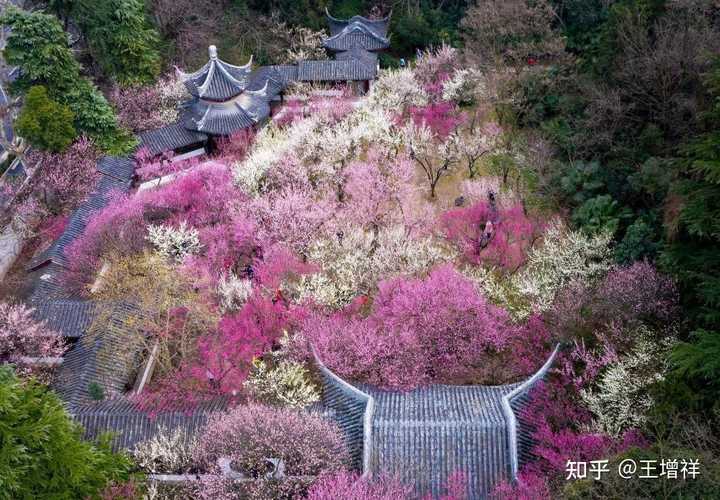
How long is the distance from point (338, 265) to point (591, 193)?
1028 centimetres

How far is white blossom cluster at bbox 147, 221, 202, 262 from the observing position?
2217cm

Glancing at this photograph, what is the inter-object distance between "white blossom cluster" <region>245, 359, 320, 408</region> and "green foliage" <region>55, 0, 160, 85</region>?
66.9 ft

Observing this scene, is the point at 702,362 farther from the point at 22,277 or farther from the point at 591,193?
the point at 22,277

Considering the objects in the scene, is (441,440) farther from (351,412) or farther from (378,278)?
(378,278)

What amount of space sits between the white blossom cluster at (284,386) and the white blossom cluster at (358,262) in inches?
111

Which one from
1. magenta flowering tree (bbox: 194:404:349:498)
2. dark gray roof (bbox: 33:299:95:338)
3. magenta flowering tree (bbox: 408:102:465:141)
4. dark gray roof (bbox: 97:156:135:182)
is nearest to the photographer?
magenta flowering tree (bbox: 194:404:349:498)

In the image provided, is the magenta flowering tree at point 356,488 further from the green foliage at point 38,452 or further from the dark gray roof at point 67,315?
the dark gray roof at point 67,315

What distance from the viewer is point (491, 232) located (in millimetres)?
22703

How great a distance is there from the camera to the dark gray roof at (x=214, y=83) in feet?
96.9

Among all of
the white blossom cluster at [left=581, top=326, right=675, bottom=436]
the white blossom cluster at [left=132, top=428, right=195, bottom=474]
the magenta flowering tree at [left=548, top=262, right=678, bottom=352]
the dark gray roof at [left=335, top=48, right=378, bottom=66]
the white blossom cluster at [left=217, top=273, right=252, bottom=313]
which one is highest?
the dark gray roof at [left=335, top=48, right=378, bottom=66]

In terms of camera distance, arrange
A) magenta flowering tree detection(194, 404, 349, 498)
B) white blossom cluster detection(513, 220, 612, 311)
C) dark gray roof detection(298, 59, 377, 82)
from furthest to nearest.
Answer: dark gray roof detection(298, 59, 377, 82) → white blossom cluster detection(513, 220, 612, 311) → magenta flowering tree detection(194, 404, 349, 498)

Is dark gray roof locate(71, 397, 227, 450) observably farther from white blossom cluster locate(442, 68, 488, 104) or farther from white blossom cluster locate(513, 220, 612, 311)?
white blossom cluster locate(442, 68, 488, 104)

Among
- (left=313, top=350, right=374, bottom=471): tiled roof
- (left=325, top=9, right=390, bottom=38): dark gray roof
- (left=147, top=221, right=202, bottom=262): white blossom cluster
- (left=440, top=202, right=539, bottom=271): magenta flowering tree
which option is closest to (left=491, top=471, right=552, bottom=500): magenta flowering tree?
(left=313, top=350, right=374, bottom=471): tiled roof

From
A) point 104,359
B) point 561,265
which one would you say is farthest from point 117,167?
point 561,265
